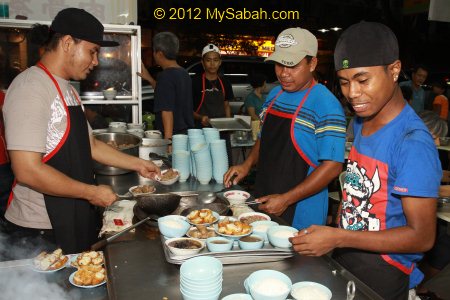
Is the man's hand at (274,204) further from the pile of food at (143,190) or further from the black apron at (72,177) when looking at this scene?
the black apron at (72,177)

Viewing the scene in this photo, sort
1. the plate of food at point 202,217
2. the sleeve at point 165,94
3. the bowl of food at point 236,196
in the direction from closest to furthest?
1. the plate of food at point 202,217
2. the bowl of food at point 236,196
3. the sleeve at point 165,94

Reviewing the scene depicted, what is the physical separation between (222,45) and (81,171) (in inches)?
528

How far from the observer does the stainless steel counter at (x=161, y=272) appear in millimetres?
1481

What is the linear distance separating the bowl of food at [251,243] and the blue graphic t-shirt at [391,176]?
0.43 meters

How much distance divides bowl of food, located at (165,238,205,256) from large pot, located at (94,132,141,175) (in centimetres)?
156

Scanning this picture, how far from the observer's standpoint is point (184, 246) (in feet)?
5.66

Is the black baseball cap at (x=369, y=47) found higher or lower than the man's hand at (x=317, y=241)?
higher

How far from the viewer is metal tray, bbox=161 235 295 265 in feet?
5.36

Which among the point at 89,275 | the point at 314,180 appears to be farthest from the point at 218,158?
the point at 89,275

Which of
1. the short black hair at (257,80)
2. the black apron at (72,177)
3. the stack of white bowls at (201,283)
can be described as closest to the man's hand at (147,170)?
the black apron at (72,177)

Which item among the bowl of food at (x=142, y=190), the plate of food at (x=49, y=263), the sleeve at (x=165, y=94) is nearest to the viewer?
the plate of food at (x=49, y=263)

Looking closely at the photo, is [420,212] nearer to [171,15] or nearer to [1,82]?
[1,82]

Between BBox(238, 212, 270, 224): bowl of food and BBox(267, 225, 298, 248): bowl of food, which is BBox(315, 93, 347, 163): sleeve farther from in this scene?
BBox(267, 225, 298, 248): bowl of food

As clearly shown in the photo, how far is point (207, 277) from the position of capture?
1.37 m
